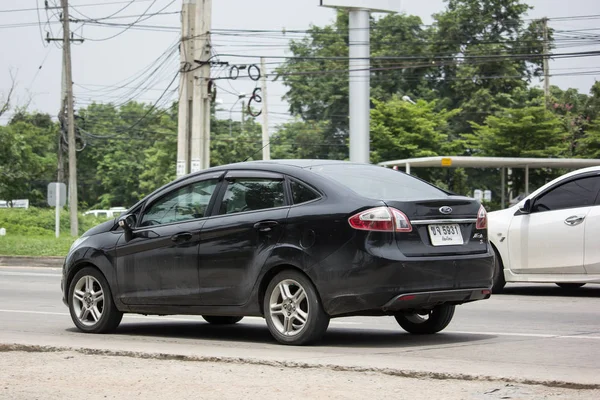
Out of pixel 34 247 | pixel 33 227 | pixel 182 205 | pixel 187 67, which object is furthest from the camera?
pixel 33 227

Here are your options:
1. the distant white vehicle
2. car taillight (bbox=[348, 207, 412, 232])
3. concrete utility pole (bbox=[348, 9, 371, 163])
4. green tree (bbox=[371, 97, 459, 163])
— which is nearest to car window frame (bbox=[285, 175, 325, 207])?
car taillight (bbox=[348, 207, 412, 232])

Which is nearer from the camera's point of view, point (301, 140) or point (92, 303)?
point (92, 303)

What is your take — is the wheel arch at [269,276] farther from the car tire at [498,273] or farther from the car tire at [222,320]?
the car tire at [498,273]

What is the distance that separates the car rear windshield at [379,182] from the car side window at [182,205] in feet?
3.49

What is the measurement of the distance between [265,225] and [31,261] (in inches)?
746

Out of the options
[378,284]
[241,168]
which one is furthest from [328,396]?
[241,168]

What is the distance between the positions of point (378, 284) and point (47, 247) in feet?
75.0

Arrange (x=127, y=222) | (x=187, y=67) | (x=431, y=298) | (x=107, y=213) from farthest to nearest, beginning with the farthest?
(x=107, y=213)
(x=187, y=67)
(x=127, y=222)
(x=431, y=298)

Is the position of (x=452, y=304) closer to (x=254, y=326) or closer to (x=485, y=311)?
(x=254, y=326)

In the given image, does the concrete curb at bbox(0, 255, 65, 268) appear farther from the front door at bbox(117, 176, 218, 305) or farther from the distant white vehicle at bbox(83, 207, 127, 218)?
the distant white vehicle at bbox(83, 207, 127, 218)

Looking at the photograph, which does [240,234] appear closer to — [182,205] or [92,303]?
[182,205]

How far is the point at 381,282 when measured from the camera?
324 inches

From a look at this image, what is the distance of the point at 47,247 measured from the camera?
29.8 m

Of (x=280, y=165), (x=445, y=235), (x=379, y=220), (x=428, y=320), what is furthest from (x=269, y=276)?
(x=428, y=320)
